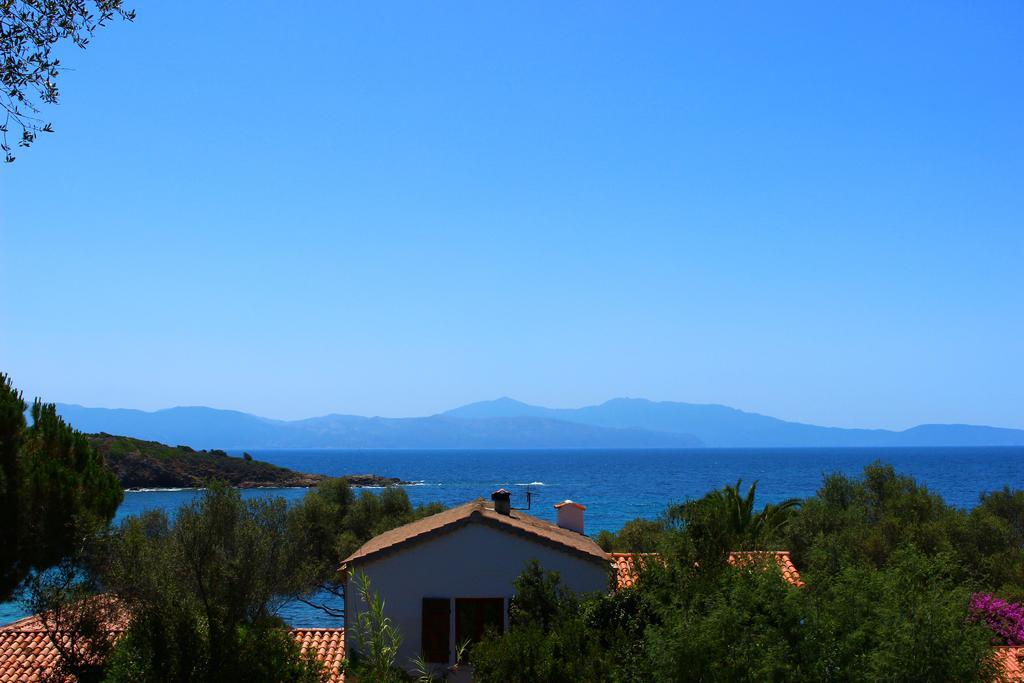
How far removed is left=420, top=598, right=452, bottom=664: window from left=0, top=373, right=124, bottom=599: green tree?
7.27m

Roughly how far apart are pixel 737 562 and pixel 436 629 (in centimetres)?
829

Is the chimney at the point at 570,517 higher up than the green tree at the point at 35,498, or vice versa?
the green tree at the point at 35,498

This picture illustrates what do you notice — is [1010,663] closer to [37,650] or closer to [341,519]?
[37,650]

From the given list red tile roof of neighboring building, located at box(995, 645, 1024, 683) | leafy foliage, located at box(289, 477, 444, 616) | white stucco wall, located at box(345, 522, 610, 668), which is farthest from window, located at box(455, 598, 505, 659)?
leafy foliage, located at box(289, 477, 444, 616)

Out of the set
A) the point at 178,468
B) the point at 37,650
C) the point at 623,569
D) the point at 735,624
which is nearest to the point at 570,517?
the point at 623,569

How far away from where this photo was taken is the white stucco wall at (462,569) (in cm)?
2133

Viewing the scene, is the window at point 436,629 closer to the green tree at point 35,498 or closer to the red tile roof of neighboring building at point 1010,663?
the green tree at point 35,498

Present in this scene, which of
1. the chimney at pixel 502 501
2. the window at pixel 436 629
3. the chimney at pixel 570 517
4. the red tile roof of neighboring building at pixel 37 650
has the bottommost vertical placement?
the red tile roof of neighboring building at pixel 37 650

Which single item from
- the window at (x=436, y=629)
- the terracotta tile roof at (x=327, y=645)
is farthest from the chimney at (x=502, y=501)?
the terracotta tile roof at (x=327, y=645)

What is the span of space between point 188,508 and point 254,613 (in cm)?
227

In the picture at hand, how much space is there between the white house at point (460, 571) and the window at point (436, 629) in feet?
0.07

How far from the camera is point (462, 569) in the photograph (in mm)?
21484

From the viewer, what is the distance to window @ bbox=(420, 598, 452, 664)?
2109cm

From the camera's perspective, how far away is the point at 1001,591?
1007 inches
